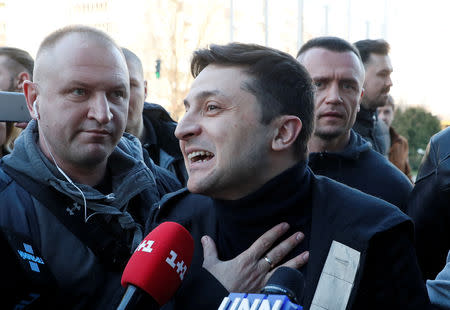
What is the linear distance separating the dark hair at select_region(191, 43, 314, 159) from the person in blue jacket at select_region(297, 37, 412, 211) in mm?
755

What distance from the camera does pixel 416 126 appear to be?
23578 mm

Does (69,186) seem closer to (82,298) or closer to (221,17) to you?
(82,298)

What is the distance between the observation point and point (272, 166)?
86.9 inches

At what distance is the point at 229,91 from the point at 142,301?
93cm

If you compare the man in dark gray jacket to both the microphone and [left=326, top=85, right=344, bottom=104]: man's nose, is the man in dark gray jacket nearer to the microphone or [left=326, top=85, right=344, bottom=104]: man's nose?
[left=326, top=85, right=344, bottom=104]: man's nose

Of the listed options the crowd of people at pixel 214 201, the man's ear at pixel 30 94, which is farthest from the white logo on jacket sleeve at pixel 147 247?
the man's ear at pixel 30 94

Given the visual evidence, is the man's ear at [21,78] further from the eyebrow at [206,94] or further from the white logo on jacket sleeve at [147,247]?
the white logo on jacket sleeve at [147,247]

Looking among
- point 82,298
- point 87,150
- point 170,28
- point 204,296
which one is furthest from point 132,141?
point 170,28

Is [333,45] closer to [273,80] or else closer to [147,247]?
[273,80]

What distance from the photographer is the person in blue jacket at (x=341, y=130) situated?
3065 millimetres

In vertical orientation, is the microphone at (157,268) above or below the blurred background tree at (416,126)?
above

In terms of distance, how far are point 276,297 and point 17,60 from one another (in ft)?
10.6

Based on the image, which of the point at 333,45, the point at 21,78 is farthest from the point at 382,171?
the point at 21,78

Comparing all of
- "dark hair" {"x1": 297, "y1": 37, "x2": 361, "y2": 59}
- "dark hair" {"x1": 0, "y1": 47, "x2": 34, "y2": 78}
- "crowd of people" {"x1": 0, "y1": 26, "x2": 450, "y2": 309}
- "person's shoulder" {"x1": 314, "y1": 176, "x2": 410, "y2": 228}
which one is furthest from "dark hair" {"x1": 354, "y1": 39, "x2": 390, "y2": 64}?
"person's shoulder" {"x1": 314, "y1": 176, "x2": 410, "y2": 228}
